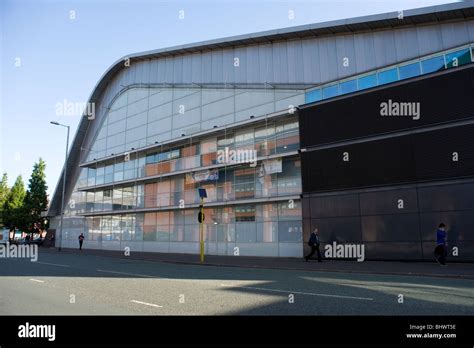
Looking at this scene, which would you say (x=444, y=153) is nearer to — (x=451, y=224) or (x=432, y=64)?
(x=451, y=224)

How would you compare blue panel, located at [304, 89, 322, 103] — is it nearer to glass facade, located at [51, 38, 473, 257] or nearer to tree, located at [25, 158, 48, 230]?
glass facade, located at [51, 38, 473, 257]

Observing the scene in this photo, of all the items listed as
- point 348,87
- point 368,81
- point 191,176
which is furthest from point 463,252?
point 191,176

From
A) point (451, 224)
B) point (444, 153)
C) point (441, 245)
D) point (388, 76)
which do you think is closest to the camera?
point (441, 245)

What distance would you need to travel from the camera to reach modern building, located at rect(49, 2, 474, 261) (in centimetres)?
1809

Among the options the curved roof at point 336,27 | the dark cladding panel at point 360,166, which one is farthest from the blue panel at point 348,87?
the curved roof at point 336,27

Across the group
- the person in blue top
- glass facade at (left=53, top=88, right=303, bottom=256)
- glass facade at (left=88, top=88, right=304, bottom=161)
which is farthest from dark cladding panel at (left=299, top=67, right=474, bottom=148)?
the person in blue top

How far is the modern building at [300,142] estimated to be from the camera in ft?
59.4

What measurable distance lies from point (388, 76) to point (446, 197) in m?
7.85

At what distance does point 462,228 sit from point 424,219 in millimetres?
1602

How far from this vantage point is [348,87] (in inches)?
891

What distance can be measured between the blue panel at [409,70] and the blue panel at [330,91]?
12.3 feet
